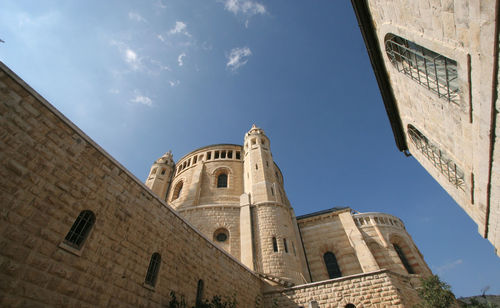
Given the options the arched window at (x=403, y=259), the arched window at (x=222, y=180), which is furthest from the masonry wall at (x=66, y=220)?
the arched window at (x=403, y=259)

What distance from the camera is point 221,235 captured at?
16.4 meters

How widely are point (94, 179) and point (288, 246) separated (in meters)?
11.7

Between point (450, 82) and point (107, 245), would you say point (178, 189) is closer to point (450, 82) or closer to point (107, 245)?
point (107, 245)

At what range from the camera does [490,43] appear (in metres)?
3.63

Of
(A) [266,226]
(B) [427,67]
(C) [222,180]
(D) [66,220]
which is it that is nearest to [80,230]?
(D) [66,220]

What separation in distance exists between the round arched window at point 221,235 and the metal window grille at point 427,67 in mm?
13664

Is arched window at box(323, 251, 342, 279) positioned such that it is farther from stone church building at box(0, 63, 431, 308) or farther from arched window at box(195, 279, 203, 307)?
arched window at box(195, 279, 203, 307)

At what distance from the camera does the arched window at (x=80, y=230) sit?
541 centimetres

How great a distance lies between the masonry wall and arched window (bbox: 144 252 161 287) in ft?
0.47

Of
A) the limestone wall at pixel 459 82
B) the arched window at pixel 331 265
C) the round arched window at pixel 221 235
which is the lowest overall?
the limestone wall at pixel 459 82

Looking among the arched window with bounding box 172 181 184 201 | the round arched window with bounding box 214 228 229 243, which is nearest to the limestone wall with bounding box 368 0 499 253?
the round arched window with bounding box 214 228 229 243

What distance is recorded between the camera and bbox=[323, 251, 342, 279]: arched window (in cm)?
1619

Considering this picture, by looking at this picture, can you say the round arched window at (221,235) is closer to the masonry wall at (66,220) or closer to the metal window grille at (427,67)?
the masonry wall at (66,220)

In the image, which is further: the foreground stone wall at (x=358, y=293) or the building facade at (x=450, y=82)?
the foreground stone wall at (x=358, y=293)
